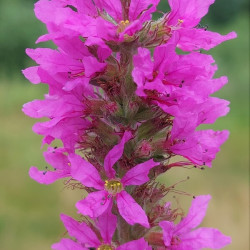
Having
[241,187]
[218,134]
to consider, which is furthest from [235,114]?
[218,134]

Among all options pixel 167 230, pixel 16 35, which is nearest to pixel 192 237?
pixel 167 230

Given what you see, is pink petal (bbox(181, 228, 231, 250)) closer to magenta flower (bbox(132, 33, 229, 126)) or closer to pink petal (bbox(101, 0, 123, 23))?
magenta flower (bbox(132, 33, 229, 126))

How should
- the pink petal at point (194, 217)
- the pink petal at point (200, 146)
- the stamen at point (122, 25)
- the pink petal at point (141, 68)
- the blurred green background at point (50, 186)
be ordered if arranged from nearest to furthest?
the pink petal at point (141, 68)
the stamen at point (122, 25)
the pink petal at point (200, 146)
the pink petal at point (194, 217)
the blurred green background at point (50, 186)

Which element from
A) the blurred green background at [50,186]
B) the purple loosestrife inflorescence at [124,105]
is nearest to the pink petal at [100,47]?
the purple loosestrife inflorescence at [124,105]

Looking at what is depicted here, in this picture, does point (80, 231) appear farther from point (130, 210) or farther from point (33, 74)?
point (33, 74)

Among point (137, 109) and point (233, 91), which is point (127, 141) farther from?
point (233, 91)

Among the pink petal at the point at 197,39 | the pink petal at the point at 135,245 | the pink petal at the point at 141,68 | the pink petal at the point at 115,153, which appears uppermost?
the pink petal at the point at 197,39

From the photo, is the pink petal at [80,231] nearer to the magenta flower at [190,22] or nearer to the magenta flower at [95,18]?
the magenta flower at [95,18]

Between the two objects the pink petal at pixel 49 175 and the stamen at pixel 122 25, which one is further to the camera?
the pink petal at pixel 49 175
